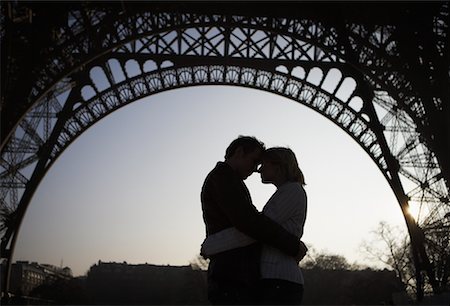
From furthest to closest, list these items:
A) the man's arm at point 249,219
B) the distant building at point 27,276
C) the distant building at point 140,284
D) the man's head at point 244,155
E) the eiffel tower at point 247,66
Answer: the distant building at point 27,276 < the distant building at point 140,284 < the eiffel tower at point 247,66 < the man's head at point 244,155 < the man's arm at point 249,219

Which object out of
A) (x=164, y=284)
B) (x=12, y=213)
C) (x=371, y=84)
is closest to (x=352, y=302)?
(x=164, y=284)

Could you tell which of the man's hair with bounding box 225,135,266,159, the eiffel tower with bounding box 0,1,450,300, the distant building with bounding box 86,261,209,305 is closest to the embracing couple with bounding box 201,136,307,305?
the man's hair with bounding box 225,135,266,159

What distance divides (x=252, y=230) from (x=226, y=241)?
0.20 metres

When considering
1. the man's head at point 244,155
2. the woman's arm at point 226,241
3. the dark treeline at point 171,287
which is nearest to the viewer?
the woman's arm at point 226,241

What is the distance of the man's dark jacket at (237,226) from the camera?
2803mm

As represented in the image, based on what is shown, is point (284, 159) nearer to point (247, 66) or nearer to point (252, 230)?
point (252, 230)

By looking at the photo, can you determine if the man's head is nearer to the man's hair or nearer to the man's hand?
the man's hair

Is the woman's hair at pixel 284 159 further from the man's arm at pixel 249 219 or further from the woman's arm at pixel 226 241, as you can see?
the woman's arm at pixel 226 241

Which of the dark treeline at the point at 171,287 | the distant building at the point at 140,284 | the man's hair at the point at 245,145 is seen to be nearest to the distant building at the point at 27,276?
the distant building at the point at 140,284

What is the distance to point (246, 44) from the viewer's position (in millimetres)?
16781

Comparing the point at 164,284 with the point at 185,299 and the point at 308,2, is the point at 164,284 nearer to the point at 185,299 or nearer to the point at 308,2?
the point at 185,299

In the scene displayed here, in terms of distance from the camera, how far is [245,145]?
3.12 metres

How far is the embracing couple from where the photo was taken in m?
2.83

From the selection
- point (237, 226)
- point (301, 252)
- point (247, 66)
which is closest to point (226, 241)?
point (237, 226)
